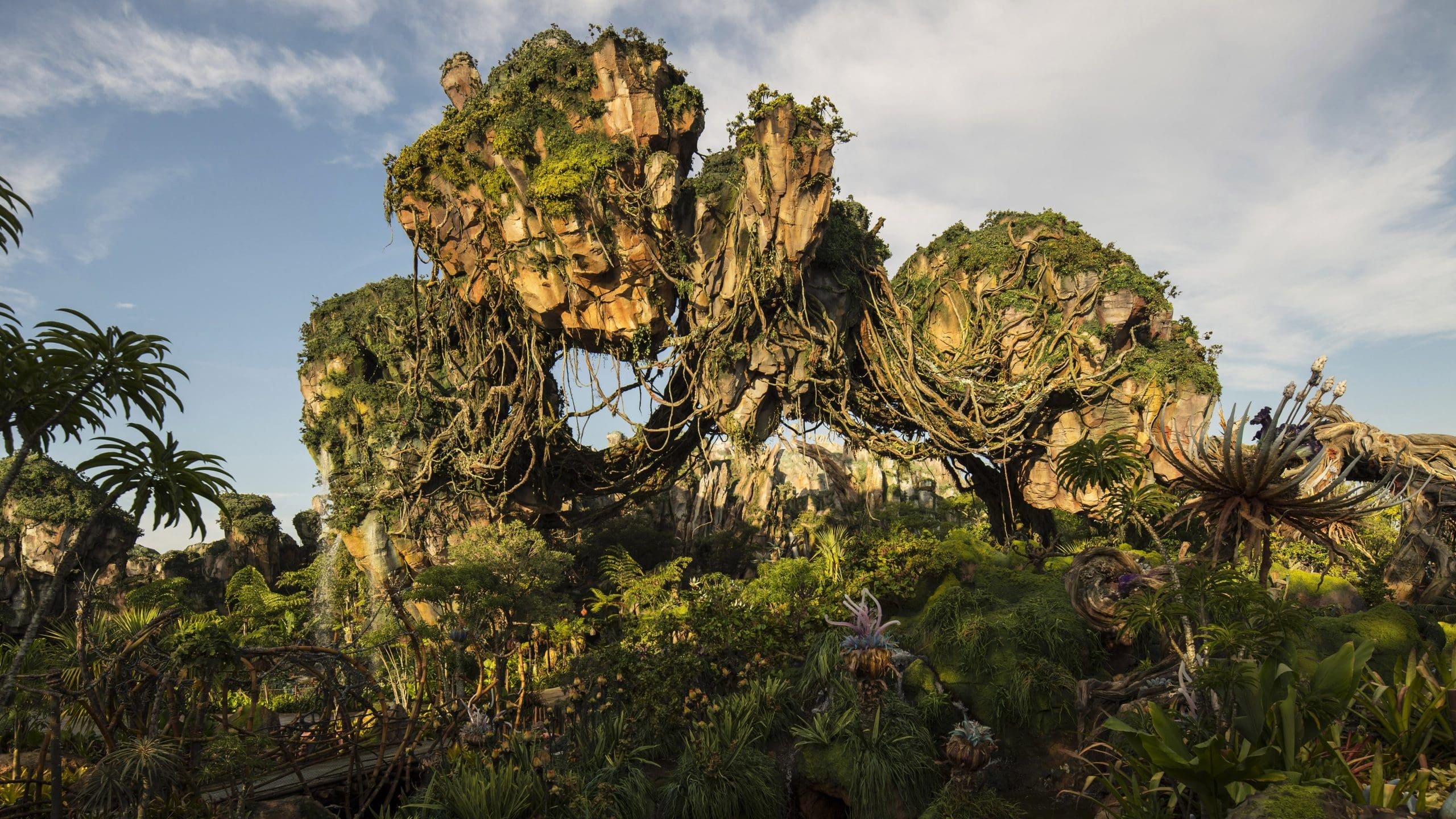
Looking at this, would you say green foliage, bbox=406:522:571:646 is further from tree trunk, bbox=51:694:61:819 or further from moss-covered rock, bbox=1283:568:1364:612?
moss-covered rock, bbox=1283:568:1364:612

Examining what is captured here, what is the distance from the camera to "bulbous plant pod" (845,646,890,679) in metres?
6.90

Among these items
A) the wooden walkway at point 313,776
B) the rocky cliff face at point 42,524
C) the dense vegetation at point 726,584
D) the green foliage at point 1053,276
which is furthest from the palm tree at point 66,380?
the rocky cliff face at point 42,524

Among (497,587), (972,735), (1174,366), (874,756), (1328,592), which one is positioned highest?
(1174,366)

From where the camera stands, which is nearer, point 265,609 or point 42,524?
point 265,609

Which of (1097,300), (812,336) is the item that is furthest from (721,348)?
(1097,300)

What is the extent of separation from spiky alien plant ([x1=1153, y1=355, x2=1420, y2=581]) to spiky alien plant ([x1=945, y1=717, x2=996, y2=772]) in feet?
8.05

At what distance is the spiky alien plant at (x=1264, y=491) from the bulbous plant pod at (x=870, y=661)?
2.84m

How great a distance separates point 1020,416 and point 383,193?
43.3 feet

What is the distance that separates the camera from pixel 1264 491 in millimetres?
4762

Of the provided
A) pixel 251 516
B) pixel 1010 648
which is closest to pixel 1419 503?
pixel 1010 648

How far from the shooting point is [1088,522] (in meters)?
18.5

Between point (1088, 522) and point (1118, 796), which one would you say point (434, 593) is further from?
point (1088, 522)

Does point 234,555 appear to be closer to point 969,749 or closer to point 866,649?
point 866,649

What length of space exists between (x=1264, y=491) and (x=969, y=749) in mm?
3019
